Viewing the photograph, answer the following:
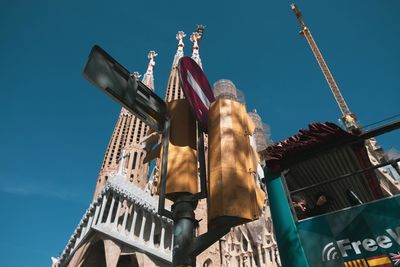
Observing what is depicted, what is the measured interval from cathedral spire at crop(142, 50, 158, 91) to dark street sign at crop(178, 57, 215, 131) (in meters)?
42.0

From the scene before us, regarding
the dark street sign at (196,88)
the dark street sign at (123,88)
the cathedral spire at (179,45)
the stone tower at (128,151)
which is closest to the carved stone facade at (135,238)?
the dark street sign at (196,88)

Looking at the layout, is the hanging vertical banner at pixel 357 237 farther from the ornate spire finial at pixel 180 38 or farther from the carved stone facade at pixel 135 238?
the ornate spire finial at pixel 180 38

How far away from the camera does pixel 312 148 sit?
5.96 meters

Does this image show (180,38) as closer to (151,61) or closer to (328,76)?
(151,61)

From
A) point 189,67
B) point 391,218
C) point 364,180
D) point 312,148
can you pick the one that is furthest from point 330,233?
point 189,67

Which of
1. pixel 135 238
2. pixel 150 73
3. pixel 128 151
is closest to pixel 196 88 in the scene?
pixel 135 238

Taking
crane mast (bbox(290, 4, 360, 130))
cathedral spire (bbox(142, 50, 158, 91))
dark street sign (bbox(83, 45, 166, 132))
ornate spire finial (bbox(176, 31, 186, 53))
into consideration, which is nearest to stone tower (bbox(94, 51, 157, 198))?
cathedral spire (bbox(142, 50, 158, 91))

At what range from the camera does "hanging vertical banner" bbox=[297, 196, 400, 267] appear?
413cm

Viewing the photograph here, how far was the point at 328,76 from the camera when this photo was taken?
53875 mm

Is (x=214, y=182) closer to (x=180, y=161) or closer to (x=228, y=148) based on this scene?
(x=228, y=148)

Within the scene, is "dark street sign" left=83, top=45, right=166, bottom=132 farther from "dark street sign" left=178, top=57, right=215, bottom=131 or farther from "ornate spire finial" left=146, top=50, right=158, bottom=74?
"ornate spire finial" left=146, top=50, right=158, bottom=74

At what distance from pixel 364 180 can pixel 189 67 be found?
520 centimetres

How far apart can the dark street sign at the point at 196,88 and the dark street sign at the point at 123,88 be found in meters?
0.37

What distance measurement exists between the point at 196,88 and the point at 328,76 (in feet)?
184
